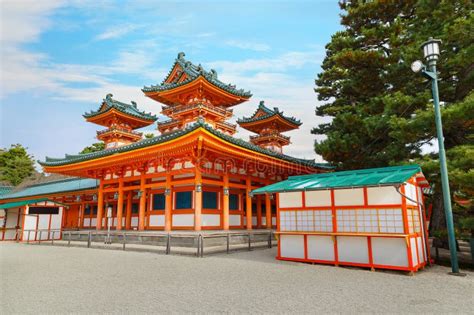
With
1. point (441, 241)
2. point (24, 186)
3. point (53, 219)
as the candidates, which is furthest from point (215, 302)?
point (24, 186)

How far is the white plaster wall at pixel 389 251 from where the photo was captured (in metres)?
8.34

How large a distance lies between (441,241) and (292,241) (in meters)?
9.23

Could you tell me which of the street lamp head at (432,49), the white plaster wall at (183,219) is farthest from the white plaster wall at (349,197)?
the white plaster wall at (183,219)

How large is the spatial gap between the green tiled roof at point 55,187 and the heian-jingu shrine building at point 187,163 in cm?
209

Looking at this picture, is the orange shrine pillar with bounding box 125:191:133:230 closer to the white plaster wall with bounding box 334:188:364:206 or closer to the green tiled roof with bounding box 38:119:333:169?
the green tiled roof with bounding box 38:119:333:169

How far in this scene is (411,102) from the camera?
11695 mm

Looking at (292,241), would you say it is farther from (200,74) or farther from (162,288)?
(200,74)

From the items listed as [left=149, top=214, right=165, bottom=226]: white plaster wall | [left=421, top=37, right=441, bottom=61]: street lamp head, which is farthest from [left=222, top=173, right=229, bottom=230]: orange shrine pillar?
[left=421, top=37, right=441, bottom=61]: street lamp head

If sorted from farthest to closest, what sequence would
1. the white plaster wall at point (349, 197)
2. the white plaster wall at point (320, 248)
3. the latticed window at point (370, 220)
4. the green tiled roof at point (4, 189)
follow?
the green tiled roof at point (4, 189), the white plaster wall at point (320, 248), the white plaster wall at point (349, 197), the latticed window at point (370, 220)

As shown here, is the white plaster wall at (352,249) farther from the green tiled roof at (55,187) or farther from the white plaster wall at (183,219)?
the green tiled roof at (55,187)

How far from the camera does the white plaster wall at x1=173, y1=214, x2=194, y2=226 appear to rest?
16.3 metres

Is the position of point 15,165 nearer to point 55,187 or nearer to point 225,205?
point 55,187

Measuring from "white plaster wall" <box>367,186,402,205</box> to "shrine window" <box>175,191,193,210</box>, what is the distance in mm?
10063

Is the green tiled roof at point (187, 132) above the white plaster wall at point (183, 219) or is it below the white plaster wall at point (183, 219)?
above
